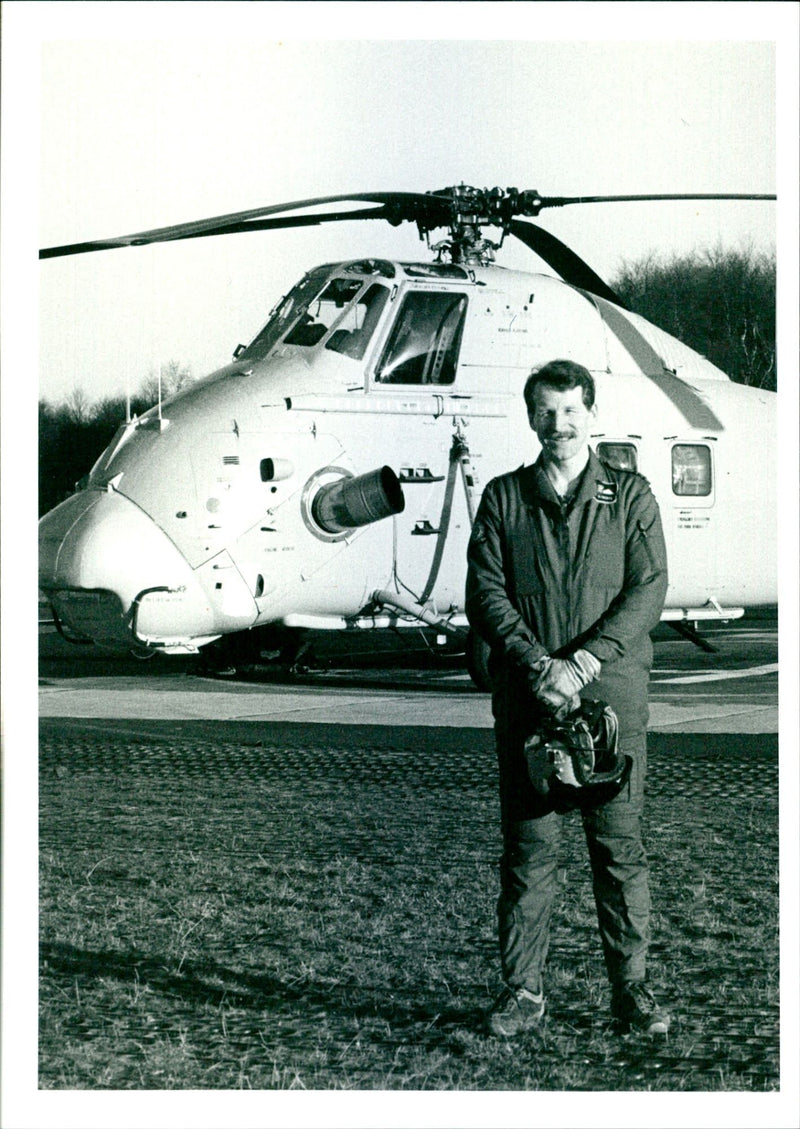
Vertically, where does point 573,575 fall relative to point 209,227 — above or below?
below

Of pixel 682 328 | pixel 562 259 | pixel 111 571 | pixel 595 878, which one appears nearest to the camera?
pixel 595 878

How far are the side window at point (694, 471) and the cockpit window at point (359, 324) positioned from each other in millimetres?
2583

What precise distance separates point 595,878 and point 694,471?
7.00m

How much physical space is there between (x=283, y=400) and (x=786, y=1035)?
624 cm

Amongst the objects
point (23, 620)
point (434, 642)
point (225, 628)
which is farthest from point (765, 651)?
point (23, 620)

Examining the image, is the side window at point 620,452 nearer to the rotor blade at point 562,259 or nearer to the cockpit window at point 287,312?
the rotor blade at point 562,259

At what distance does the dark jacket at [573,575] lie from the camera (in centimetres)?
425

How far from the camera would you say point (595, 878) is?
168 inches

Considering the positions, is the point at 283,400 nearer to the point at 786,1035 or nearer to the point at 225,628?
the point at 225,628

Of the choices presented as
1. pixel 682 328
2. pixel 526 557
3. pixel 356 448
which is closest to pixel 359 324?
pixel 356 448

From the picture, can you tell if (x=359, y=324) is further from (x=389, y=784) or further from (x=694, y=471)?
(x=389, y=784)

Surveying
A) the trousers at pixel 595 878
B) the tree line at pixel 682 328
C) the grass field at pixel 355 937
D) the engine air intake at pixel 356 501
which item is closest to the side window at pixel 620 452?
the tree line at pixel 682 328

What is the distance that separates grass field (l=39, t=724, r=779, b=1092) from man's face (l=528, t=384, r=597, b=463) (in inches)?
68.1

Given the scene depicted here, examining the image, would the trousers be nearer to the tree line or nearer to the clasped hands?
the clasped hands
